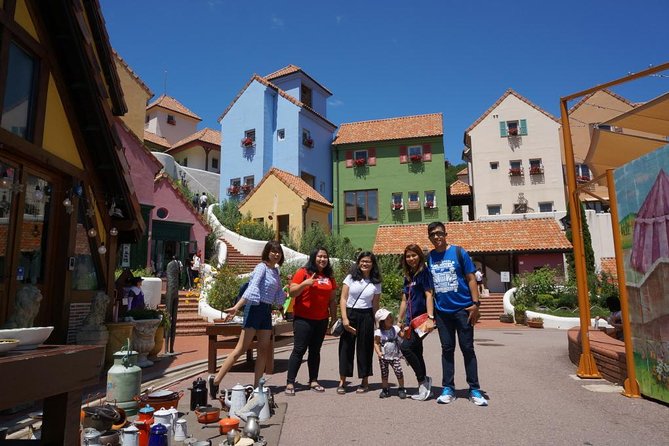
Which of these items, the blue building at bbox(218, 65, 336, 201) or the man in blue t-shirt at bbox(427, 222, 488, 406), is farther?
the blue building at bbox(218, 65, 336, 201)

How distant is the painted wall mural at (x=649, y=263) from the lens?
507cm

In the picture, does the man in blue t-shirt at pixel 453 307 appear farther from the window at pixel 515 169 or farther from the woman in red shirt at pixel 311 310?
the window at pixel 515 169

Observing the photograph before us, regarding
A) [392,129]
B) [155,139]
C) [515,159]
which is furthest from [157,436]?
[155,139]

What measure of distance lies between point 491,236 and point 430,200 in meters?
5.36

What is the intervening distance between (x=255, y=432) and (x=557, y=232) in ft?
82.9

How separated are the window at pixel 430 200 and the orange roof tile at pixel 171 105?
84.9ft

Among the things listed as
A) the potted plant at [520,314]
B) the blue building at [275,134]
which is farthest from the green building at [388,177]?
the potted plant at [520,314]

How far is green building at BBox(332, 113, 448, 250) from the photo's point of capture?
101 ft

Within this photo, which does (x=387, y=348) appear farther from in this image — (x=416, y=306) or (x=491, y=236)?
(x=491, y=236)

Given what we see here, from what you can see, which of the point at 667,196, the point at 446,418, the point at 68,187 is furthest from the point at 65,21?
the point at 667,196

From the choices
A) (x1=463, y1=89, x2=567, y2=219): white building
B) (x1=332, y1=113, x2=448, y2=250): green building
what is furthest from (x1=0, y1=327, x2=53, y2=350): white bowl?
(x1=463, y1=89, x2=567, y2=219): white building

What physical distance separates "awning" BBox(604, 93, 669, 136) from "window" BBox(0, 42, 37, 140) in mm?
8233

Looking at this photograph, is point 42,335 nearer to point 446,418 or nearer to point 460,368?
point 446,418

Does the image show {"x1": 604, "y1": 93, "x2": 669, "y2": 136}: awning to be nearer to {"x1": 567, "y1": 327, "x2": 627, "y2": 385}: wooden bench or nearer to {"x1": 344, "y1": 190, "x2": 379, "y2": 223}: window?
{"x1": 567, "y1": 327, "x2": 627, "y2": 385}: wooden bench
